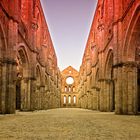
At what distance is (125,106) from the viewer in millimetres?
17734

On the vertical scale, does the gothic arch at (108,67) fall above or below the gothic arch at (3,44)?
below

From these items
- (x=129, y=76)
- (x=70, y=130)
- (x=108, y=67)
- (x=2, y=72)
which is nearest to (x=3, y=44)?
(x=2, y=72)

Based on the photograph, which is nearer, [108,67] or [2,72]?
[2,72]

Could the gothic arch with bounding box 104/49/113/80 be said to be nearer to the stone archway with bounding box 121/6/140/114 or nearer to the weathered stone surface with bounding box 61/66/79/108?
the stone archway with bounding box 121/6/140/114

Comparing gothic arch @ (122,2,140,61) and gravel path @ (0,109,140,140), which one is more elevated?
gothic arch @ (122,2,140,61)

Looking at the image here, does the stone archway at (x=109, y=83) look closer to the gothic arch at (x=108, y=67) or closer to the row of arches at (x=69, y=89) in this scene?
the gothic arch at (x=108, y=67)

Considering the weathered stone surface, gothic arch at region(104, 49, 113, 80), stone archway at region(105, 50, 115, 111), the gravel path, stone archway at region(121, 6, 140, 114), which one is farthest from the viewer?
the weathered stone surface

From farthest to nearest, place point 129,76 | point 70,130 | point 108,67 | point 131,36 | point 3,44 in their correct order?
point 108,67 < point 3,44 < point 129,76 < point 131,36 < point 70,130

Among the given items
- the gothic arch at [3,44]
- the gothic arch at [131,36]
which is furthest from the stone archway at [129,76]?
the gothic arch at [3,44]

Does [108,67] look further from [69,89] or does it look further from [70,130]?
[69,89]

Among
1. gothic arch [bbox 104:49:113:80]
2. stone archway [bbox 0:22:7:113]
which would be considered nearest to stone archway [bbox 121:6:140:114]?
gothic arch [bbox 104:49:113:80]

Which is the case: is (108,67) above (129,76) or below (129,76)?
above

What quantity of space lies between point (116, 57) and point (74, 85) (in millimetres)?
59292

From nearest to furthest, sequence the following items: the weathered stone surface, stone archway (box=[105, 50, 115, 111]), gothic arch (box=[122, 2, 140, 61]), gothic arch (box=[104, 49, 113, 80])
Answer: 1. gothic arch (box=[122, 2, 140, 61])
2. stone archway (box=[105, 50, 115, 111])
3. gothic arch (box=[104, 49, 113, 80])
4. the weathered stone surface
